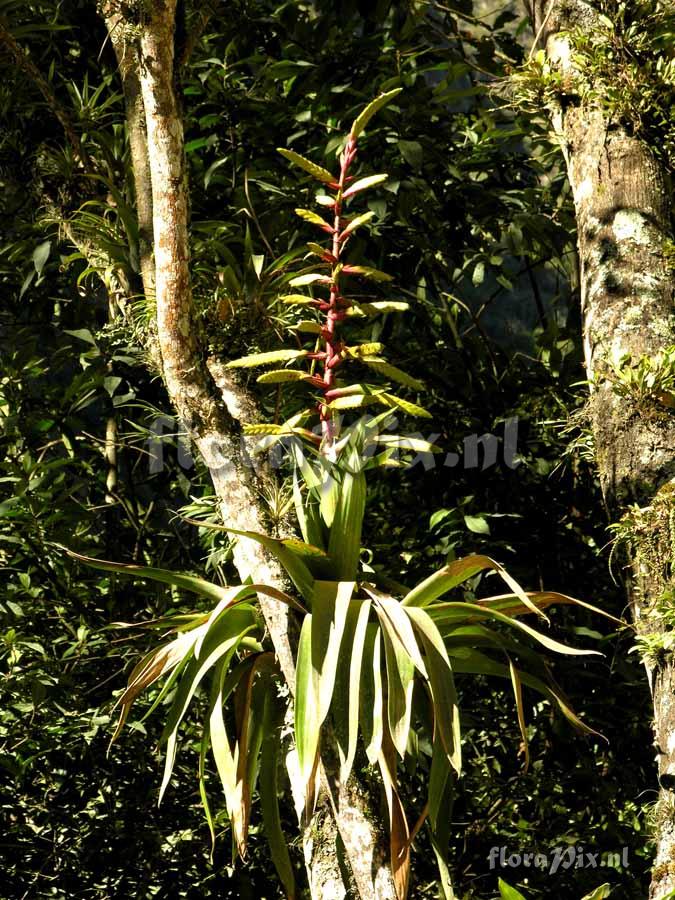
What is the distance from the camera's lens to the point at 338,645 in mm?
1416

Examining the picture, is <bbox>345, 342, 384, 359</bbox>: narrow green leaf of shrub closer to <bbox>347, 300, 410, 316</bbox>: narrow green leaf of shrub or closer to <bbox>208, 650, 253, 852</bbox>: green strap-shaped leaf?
<bbox>347, 300, 410, 316</bbox>: narrow green leaf of shrub

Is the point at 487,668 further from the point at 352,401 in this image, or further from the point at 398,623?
the point at 352,401

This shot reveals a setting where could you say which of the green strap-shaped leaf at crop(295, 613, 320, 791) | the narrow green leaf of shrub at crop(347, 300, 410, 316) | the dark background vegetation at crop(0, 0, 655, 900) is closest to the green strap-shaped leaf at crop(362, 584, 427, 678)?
the green strap-shaped leaf at crop(295, 613, 320, 791)

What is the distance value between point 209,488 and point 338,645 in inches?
47.1

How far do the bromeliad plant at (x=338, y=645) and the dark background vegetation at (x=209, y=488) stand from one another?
2.71 feet

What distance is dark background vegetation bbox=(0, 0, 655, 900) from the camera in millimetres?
2562

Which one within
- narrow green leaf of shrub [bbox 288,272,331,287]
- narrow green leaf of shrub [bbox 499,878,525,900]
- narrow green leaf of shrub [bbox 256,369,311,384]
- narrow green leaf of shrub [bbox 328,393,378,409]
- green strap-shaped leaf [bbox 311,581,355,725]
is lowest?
narrow green leaf of shrub [bbox 499,878,525,900]

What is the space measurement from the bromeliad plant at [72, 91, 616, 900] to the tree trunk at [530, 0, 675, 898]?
14cm

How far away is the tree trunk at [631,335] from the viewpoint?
148cm

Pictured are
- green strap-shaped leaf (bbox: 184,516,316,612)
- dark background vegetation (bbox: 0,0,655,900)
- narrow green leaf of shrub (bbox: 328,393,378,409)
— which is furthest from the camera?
dark background vegetation (bbox: 0,0,655,900)

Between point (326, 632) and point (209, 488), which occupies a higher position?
point (209, 488)

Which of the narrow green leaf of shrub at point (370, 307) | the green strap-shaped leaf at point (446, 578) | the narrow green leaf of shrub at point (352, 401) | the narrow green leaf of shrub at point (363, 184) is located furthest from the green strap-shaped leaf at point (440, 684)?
the narrow green leaf of shrub at point (363, 184)

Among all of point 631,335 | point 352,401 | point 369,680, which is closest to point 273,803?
point 369,680

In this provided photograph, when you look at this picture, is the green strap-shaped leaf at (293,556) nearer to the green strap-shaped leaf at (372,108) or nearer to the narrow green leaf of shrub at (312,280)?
the narrow green leaf of shrub at (312,280)
